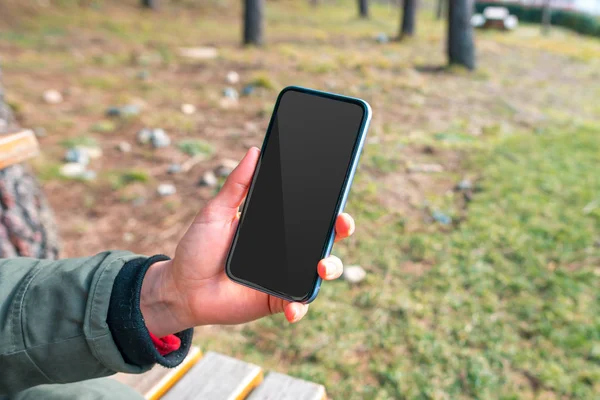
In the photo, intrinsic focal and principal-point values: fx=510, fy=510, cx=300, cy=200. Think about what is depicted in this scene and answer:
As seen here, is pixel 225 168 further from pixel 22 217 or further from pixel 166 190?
pixel 22 217

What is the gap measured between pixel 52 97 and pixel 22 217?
4.06 metres

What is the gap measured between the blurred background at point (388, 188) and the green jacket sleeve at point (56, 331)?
149 centimetres

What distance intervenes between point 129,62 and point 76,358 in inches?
308

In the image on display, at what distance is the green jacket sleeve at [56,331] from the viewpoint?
1369 mm

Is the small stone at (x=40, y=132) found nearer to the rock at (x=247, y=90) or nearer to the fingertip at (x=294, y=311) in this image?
the rock at (x=247, y=90)

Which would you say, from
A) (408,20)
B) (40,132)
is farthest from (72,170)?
(408,20)

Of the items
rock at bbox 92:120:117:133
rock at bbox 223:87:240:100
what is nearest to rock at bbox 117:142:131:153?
rock at bbox 92:120:117:133

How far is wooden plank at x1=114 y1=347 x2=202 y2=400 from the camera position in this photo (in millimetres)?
1756

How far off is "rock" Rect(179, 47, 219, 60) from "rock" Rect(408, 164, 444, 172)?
5.02 m

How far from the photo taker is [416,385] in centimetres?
262

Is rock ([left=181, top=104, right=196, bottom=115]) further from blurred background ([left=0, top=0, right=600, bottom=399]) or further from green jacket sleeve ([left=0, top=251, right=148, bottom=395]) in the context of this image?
green jacket sleeve ([left=0, top=251, right=148, bottom=395])

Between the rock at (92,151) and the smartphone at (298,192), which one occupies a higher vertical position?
the smartphone at (298,192)

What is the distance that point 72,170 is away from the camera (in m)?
4.64

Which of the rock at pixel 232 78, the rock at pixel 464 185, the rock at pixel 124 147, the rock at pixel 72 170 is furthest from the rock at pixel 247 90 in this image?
the rock at pixel 464 185
